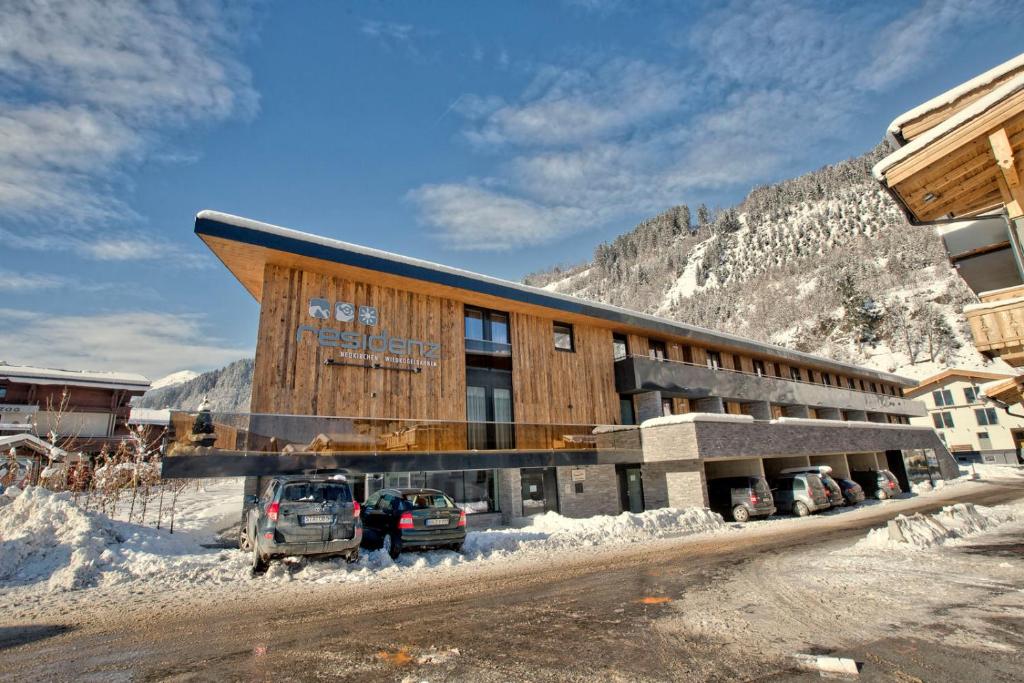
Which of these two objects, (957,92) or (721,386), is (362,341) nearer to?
(957,92)

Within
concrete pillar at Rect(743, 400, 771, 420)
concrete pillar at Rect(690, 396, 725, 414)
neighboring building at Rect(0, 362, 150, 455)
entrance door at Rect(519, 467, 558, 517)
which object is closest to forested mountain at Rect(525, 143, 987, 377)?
concrete pillar at Rect(743, 400, 771, 420)

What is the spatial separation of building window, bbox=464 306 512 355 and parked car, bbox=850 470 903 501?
23075 mm

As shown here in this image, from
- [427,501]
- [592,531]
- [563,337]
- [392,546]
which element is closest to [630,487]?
[563,337]

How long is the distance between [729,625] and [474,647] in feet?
10.3

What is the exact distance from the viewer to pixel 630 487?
2311 centimetres

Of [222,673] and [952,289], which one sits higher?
[952,289]

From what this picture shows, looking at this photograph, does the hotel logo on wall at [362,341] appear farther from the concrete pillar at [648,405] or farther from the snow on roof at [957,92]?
the snow on roof at [957,92]

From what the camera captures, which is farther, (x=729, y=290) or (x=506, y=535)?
(x=729, y=290)

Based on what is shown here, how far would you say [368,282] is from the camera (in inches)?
731

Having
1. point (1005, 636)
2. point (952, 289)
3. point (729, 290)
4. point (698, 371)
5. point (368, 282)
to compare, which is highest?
point (729, 290)

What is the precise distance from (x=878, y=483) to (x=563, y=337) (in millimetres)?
20475

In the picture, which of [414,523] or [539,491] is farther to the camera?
[539,491]

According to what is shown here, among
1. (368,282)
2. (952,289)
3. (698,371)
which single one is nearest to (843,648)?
(368,282)

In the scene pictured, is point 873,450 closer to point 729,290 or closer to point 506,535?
point 506,535
